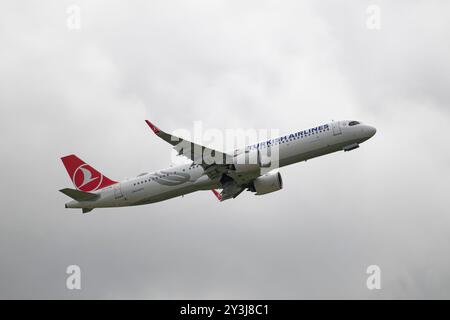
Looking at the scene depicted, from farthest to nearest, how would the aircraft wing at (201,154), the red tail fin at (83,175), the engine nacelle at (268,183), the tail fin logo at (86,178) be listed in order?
the tail fin logo at (86,178)
the red tail fin at (83,175)
the engine nacelle at (268,183)
the aircraft wing at (201,154)

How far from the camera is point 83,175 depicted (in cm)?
6775

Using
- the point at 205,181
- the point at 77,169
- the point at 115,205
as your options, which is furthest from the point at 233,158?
the point at 77,169

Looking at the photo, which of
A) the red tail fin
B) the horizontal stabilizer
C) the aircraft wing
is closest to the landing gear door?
the aircraft wing

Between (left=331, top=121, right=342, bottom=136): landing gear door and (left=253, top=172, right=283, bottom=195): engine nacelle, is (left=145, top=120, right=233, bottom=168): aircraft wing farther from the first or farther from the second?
(left=331, top=121, right=342, bottom=136): landing gear door

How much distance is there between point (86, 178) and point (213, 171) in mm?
13912

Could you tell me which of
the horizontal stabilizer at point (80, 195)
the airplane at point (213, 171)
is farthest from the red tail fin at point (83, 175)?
the horizontal stabilizer at point (80, 195)

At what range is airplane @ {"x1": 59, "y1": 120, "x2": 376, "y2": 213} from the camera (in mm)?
59594

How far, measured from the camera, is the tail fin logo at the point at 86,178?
219ft

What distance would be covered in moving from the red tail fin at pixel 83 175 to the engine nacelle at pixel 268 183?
13.6 metres

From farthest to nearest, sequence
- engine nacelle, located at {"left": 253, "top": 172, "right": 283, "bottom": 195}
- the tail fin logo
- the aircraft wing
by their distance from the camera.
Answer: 1. the tail fin logo
2. engine nacelle, located at {"left": 253, "top": 172, "right": 283, "bottom": 195}
3. the aircraft wing

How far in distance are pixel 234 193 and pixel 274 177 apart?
403 cm

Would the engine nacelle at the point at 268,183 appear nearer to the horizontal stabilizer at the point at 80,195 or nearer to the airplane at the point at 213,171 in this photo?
the airplane at the point at 213,171

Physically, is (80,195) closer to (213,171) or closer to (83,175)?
(83,175)

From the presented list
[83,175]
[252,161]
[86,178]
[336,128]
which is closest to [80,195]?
[86,178]
